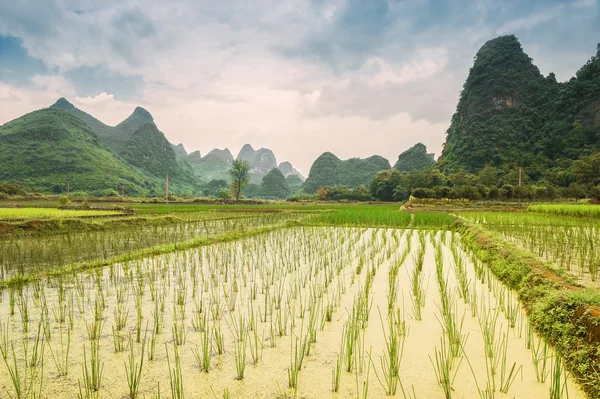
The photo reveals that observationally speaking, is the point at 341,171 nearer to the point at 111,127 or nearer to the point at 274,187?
the point at 274,187

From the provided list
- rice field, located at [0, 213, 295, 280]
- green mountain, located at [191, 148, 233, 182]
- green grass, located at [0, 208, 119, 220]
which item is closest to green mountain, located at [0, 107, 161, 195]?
green grass, located at [0, 208, 119, 220]

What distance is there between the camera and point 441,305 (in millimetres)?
3494

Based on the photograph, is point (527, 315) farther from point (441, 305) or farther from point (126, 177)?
point (126, 177)

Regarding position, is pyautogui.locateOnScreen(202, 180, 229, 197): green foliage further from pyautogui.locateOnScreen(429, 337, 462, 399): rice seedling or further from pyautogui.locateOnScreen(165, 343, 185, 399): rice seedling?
pyautogui.locateOnScreen(429, 337, 462, 399): rice seedling

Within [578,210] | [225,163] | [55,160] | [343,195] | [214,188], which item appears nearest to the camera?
[578,210]

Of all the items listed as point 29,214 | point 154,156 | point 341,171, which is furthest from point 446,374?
point 154,156

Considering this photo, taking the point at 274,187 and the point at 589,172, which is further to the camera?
the point at 274,187

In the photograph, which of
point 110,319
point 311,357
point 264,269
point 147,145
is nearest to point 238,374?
point 311,357

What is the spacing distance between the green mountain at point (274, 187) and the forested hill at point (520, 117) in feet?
169

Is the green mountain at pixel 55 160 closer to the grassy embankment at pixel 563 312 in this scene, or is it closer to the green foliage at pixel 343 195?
the green foliage at pixel 343 195

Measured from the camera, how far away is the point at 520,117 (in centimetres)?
5003

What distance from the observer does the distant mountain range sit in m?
52.5

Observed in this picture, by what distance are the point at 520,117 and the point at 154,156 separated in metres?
87.2

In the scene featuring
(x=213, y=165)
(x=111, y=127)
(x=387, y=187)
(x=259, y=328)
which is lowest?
(x=259, y=328)
